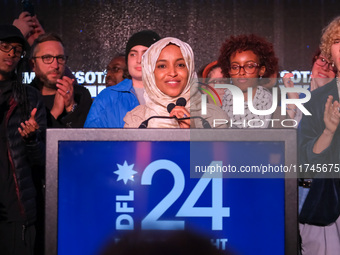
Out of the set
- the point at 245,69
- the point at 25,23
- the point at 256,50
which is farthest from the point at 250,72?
the point at 25,23

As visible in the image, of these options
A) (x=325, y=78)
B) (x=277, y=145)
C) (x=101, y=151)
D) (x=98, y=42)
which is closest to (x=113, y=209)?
(x=101, y=151)

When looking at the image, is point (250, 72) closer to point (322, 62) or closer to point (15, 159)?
point (322, 62)

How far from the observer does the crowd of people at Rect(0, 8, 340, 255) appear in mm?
2090

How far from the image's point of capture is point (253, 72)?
9.08 ft

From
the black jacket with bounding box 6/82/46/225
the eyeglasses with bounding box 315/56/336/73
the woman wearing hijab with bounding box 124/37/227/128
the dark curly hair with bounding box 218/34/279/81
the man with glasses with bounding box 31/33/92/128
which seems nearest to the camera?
the woman wearing hijab with bounding box 124/37/227/128

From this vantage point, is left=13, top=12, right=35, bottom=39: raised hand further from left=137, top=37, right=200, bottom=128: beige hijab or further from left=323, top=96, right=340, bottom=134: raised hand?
left=323, top=96, right=340, bottom=134: raised hand

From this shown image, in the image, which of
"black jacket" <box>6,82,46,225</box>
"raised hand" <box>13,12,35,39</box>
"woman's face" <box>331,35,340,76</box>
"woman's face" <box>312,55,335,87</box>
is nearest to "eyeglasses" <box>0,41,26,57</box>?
"black jacket" <box>6,82,46,225</box>

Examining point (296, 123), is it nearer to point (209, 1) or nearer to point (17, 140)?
point (17, 140)

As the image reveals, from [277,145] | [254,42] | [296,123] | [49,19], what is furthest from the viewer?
[49,19]

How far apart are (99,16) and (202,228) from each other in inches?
181

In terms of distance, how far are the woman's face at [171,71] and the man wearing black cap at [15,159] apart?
0.72 m

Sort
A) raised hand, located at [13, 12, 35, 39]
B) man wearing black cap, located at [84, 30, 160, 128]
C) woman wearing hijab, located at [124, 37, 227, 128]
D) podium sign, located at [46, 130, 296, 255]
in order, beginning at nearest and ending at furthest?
podium sign, located at [46, 130, 296, 255] < woman wearing hijab, located at [124, 37, 227, 128] < man wearing black cap, located at [84, 30, 160, 128] < raised hand, located at [13, 12, 35, 39]

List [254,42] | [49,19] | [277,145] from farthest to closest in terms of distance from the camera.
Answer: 1. [49,19]
2. [254,42]
3. [277,145]

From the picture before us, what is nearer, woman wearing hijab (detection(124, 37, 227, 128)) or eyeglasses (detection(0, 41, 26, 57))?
woman wearing hijab (detection(124, 37, 227, 128))
